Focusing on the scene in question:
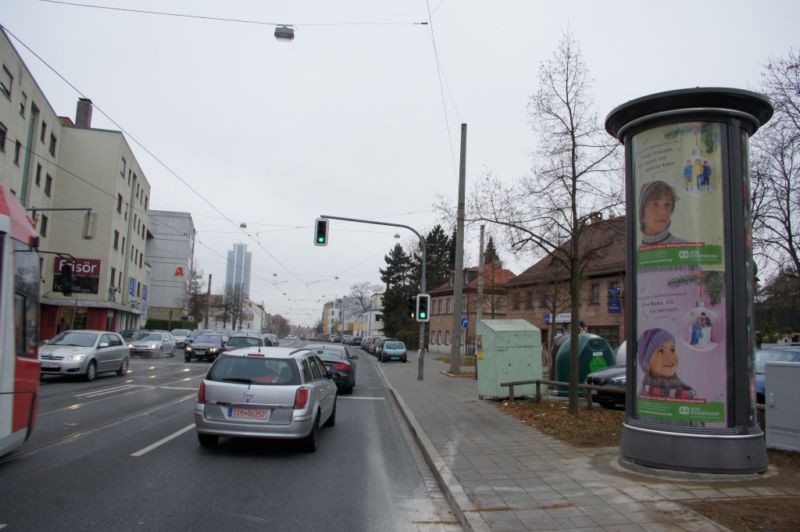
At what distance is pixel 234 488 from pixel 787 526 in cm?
528

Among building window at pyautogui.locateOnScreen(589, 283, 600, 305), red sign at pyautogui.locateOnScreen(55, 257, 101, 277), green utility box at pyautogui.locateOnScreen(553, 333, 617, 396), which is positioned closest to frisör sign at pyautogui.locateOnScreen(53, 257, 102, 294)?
red sign at pyautogui.locateOnScreen(55, 257, 101, 277)

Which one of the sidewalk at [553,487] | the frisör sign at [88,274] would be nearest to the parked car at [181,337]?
the frisör sign at [88,274]

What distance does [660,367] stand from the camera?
7266 millimetres

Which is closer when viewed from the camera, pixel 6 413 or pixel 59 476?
pixel 6 413

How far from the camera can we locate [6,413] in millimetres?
6090

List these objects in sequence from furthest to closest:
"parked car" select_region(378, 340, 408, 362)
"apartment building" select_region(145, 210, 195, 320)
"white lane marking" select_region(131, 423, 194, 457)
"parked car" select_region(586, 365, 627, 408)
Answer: "apartment building" select_region(145, 210, 195, 320), "parked car" select_region(378, 340, 408, 362), "parked car" select_region(586, 365, 627, 408), "white lane marking" select_region(131, 423, 194, 457)

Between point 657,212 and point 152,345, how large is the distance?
1334 inches

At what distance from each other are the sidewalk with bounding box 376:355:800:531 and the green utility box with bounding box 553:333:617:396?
21.3 ft

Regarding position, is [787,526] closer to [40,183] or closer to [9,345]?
[9,345]

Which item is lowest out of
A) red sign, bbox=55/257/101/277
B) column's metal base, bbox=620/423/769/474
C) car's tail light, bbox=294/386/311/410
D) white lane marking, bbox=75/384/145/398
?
white lane marking, bbox=75/384/145/398

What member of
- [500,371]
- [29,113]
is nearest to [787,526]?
[500,371]

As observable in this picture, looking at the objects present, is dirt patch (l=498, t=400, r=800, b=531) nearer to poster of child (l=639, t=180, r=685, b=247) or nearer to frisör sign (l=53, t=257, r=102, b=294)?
poster of child (l=639, t=180, r=685, b=247)

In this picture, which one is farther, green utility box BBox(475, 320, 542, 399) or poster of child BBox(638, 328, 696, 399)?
green utility box BBox(475, 320, 542, 399)

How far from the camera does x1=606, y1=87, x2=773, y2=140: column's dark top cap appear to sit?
720 centimetres
